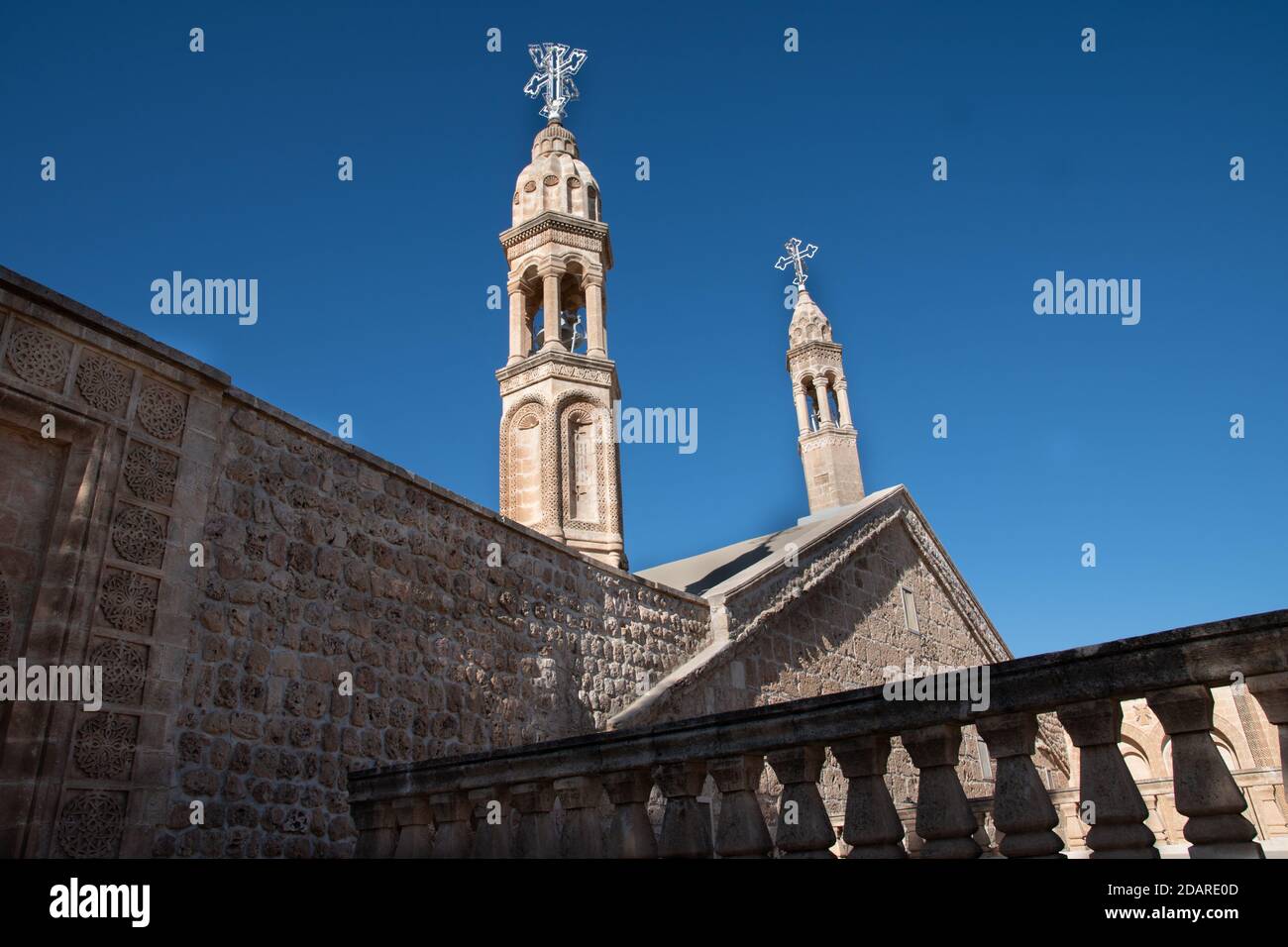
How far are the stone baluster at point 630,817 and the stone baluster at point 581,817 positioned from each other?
0.22ft

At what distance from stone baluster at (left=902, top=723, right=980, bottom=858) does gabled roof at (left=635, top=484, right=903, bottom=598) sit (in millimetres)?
9997

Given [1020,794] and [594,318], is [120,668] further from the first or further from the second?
[594,318]

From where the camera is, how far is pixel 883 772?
3941 millimetres

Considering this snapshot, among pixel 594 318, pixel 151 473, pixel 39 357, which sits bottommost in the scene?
pixel 151 473

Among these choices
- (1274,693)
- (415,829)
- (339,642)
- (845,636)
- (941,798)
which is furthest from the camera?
(845,636)

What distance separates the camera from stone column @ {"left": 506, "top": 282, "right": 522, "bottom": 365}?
17297 mm

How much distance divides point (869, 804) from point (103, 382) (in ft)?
18.7

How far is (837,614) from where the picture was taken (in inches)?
640

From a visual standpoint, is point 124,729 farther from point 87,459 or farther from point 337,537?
point 337,537

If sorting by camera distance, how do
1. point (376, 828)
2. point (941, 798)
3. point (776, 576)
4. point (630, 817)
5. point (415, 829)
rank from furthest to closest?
point (776, 576)
point (376, 828)
point (415, 829)
point (630, 817)
point (941, 798)

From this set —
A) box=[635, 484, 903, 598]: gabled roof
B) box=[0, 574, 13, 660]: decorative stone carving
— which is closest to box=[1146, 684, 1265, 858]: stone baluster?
box=[0, 574, 13, 660]: decorative stone carving

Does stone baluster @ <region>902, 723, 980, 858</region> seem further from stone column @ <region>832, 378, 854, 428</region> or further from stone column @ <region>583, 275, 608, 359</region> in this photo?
stone column @ <region>832, 378, 854, 428</region>

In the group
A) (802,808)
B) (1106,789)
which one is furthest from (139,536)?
(1106,789)

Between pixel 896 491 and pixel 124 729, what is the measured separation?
17430 mm
